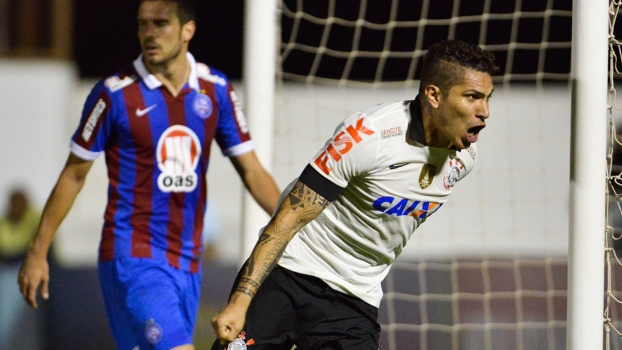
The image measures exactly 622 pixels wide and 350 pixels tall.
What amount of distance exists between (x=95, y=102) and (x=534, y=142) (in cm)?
633

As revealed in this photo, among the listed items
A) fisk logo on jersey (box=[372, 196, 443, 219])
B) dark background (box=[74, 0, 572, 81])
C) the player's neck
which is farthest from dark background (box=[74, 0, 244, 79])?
fisk logo on jersey (box=[372, 196, 443, 219])

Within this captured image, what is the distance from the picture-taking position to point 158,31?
4.04 metres

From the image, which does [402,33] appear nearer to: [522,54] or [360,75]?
[360,75]

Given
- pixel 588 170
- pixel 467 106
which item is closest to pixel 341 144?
pixel 467 106

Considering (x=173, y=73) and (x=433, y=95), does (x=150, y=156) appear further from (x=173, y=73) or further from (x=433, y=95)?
(x=433, y=95)

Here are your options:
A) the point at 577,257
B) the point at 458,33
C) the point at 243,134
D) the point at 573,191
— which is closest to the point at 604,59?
the point at 573,191

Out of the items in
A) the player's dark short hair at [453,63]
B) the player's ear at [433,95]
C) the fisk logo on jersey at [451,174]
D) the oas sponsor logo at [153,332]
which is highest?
the player's dark short hair at [453,63]

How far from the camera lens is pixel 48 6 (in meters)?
10.2

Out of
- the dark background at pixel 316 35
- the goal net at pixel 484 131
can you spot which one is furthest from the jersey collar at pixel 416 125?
the dark background at pixel 316 35

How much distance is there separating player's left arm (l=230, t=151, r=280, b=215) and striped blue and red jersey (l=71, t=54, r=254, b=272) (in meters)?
0.21

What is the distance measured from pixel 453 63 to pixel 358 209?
59cm

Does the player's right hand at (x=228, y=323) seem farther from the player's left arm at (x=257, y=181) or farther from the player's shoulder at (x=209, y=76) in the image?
the player's shoulder at (x=209, y=76)

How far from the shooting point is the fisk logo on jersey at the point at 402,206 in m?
3.08

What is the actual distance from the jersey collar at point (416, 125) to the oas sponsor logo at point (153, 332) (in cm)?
130
